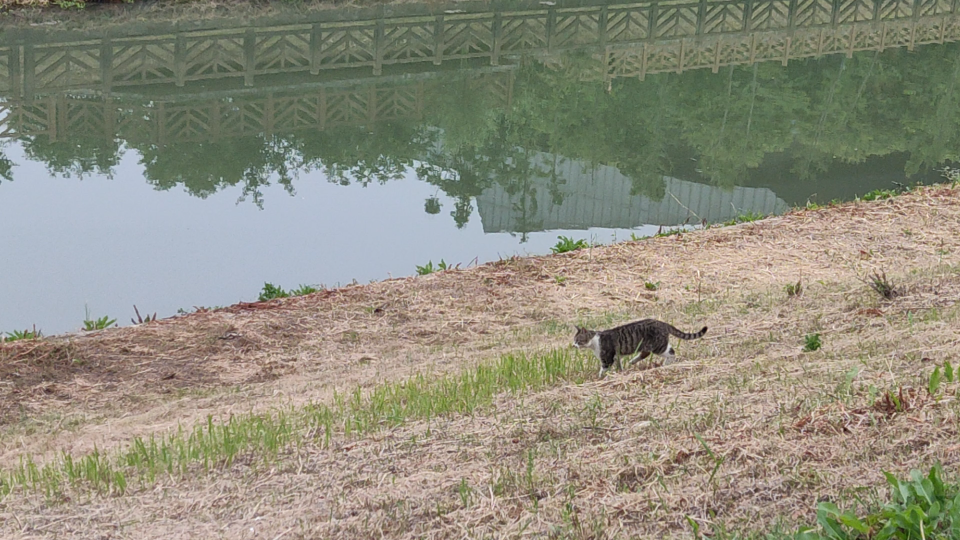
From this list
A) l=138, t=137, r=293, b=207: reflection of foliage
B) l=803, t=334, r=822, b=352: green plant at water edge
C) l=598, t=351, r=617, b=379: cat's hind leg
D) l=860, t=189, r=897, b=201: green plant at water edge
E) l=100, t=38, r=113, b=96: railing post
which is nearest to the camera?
l=803, t=334, r=822, b=352: green plant at water edge

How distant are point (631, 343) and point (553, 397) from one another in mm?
1081

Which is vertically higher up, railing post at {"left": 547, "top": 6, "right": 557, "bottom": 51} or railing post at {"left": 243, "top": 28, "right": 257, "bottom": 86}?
railing post at {"left": 547, "top": 6, "right": 557, "bottom": 51}

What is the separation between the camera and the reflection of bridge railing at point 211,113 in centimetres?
1888

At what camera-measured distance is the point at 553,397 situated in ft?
21.7

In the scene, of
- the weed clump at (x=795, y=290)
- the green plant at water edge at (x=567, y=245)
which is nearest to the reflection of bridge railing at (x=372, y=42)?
the green plant at water edge at (x=567, y=245)

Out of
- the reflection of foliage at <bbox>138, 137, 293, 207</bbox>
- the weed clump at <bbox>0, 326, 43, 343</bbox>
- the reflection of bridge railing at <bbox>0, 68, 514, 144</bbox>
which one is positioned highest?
the reflection of bridge railing at <bbox>0, 68, 514, 144</bbox>

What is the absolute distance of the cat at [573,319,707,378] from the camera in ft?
24.3

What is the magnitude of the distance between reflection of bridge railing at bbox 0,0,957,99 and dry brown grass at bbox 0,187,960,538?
42.8 feet

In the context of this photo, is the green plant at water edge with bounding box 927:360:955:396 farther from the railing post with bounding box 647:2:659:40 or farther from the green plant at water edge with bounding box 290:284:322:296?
the railing post with bounding box 647:2:659:40

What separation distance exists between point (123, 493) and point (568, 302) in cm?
649

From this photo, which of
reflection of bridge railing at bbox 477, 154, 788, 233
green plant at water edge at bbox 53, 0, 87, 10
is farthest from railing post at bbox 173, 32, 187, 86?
reflection of bridge railing at bbox 477, 154, 788, 233

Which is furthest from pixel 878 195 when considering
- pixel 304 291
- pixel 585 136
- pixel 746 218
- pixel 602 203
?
pixel 304 291

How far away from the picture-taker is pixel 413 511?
15.6 feet

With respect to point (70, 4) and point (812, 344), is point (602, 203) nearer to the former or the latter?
point (812, 344)
